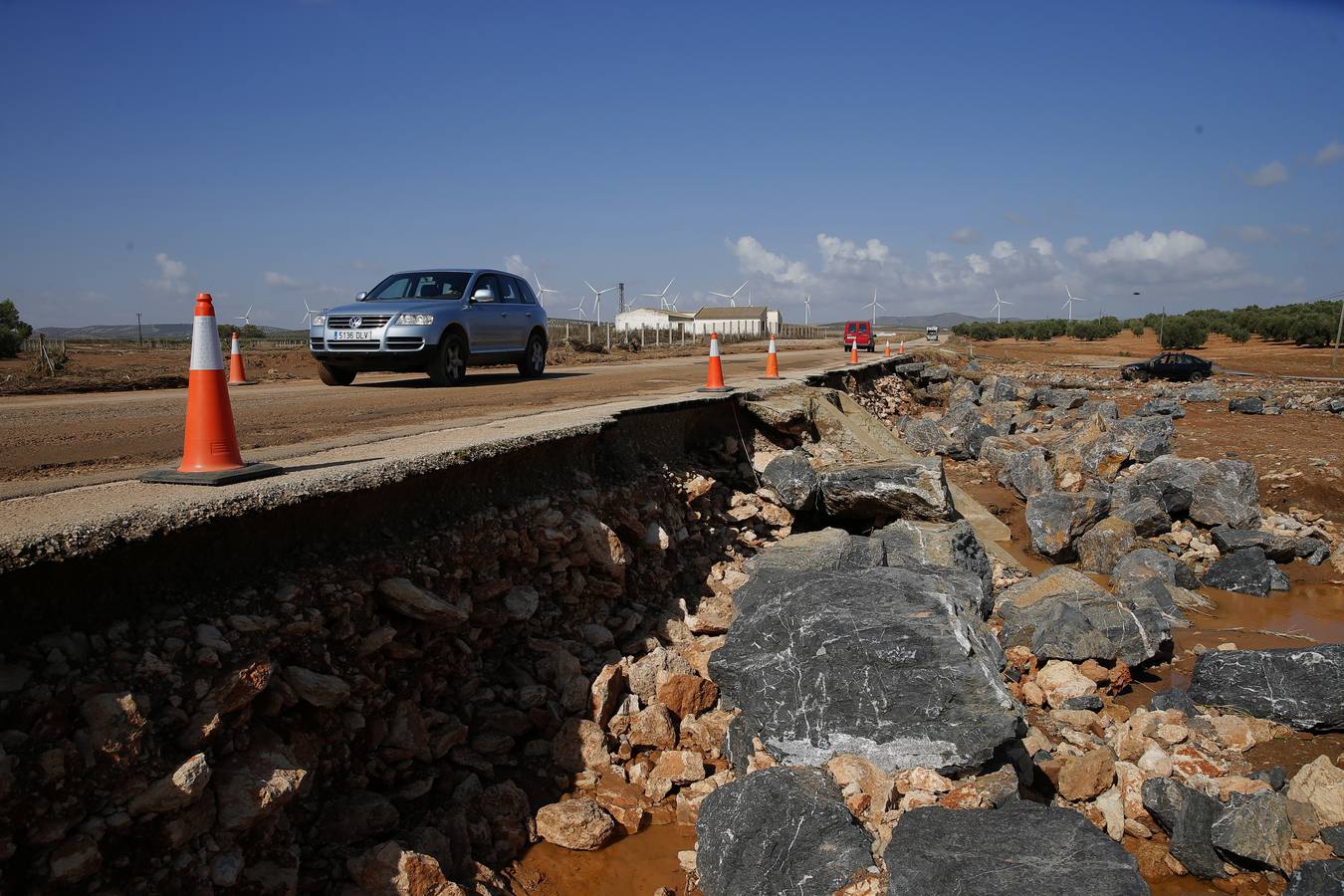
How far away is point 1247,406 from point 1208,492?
9.60 meters

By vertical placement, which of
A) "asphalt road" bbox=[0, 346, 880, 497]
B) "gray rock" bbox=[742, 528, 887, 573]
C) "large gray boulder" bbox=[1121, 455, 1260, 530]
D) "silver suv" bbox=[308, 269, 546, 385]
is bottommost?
"large gray boulder" bbox=[1121, 455, 1260, 530]

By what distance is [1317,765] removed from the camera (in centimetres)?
429

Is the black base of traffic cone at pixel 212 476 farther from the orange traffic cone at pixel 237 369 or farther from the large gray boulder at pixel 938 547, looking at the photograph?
the orange traffic cone at pixel 237 369

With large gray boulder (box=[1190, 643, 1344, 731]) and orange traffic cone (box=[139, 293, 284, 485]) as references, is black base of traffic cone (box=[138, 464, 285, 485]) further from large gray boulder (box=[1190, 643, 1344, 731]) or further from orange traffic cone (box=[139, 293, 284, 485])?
large gray boulder (box=[1190, 643, 1344, 731])

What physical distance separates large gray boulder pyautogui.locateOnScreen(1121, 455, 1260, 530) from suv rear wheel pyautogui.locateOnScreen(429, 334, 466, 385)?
360 inches

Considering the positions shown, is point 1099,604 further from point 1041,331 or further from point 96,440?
point 1041,331

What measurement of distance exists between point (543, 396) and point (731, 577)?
173 inches

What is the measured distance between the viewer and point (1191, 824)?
4016mm

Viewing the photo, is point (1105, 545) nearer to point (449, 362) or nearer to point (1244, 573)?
point (1244, 573)

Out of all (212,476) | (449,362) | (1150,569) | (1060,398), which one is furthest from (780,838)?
(1060,398)

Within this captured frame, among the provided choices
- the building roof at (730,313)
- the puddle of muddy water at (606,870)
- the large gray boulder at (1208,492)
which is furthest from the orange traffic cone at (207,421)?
the building roof at (730,313)

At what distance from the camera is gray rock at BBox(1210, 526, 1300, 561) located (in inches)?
375

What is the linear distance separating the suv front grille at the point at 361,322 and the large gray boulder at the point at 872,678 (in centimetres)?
780

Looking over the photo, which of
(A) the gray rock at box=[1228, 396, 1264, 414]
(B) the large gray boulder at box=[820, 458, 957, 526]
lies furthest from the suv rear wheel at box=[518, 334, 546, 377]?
(A) the gray rock at box=[1228, 396, 1264, 414]
